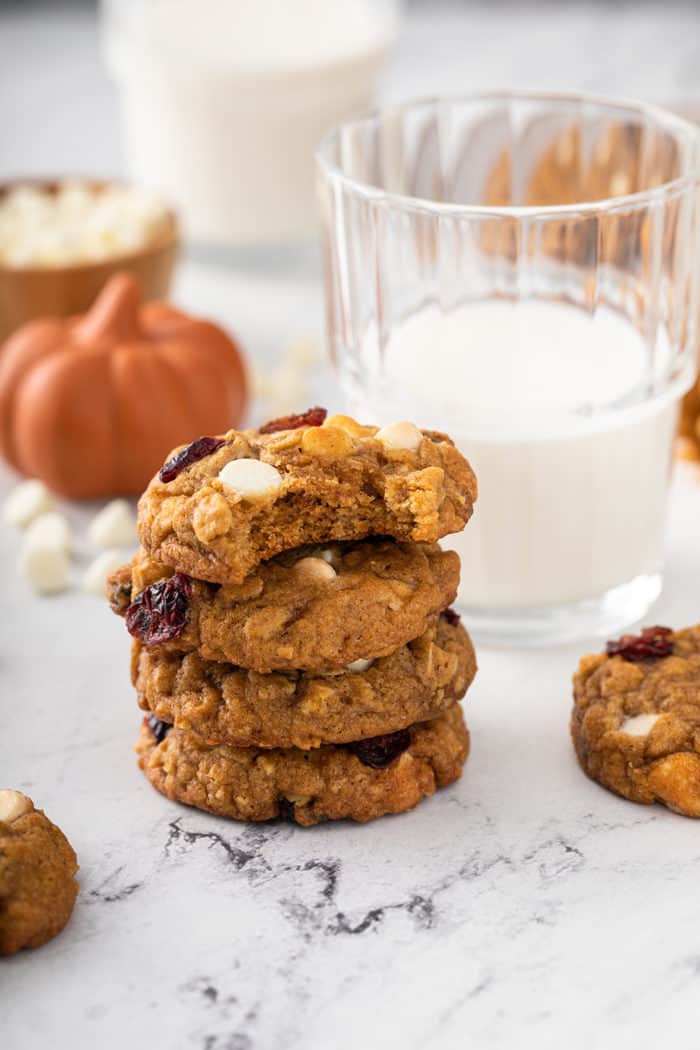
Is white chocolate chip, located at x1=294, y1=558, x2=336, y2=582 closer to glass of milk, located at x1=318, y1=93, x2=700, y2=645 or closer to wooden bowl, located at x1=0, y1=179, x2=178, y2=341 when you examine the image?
glass of milk, located at x1=318, y1=93, x2=700, y2=645

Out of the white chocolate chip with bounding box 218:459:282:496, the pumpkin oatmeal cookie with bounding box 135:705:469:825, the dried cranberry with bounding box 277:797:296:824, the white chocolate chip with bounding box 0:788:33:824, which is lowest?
the dried cranberry with bounding box 277:797:296:824

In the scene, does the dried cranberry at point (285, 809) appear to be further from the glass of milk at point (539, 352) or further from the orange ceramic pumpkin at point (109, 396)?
the orange ceramic pumpkin at point (109, 396)

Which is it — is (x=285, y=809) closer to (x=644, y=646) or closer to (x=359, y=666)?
(x=359, y=666)

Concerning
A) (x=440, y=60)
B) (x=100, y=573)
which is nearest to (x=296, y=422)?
(x=100, y=573)

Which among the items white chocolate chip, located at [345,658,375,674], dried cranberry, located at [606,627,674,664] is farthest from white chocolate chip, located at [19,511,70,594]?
dried cranberry, located at [606,627,674,664]

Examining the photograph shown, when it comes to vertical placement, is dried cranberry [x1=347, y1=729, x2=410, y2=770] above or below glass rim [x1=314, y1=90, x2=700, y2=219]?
below

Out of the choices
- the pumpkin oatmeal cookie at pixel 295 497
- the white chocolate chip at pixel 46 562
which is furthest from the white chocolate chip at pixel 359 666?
the white chocolate chip at pixel 46 562

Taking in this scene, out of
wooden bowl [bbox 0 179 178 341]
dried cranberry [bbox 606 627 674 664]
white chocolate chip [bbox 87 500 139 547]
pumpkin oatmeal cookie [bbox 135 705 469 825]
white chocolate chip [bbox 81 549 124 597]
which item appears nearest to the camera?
pumpkin oatmeal cookie [bbox 135 705 469 825]
